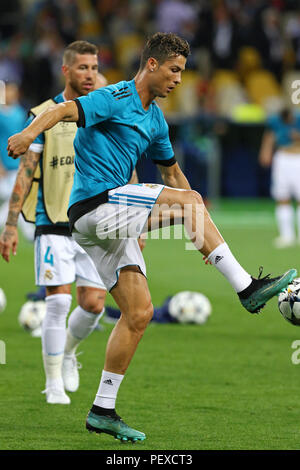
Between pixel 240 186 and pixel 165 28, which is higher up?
pixel 165 28

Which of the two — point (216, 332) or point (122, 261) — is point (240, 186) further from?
point (122, 261)

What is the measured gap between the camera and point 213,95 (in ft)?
75.6

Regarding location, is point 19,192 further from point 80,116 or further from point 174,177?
point 80,116

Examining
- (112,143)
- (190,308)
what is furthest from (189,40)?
(112,143)

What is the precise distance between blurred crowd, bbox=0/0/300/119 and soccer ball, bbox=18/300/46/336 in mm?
13917

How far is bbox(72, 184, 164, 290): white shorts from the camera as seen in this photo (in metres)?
5.52

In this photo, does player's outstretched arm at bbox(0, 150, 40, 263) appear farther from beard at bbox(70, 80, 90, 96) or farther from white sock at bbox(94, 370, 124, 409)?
white sock at bbox(94, 370, 124, 409)

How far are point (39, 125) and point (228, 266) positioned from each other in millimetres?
1344

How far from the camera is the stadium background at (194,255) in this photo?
20.3ft

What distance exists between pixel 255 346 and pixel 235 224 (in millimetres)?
11004

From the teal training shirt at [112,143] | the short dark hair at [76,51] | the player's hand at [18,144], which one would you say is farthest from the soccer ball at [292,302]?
the short dark hair at [76,51]

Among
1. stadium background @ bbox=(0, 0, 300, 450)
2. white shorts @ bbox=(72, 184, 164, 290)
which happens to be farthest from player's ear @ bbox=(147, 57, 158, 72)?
stadium background @ bbox=(0, 0, 300, 450)

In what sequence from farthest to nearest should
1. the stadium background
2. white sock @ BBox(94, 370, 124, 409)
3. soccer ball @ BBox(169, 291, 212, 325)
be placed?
soccer ball @ BBox(169, 291, 212, 325), the stadium background, white sock @ BBox(94, 370, 124, 409)
